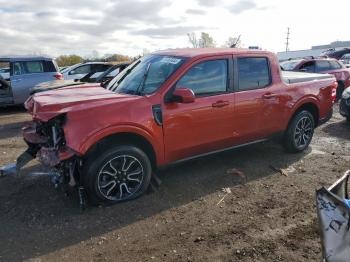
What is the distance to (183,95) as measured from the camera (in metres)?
4.69

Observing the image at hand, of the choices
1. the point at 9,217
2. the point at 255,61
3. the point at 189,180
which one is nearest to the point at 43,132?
the point at 9,217

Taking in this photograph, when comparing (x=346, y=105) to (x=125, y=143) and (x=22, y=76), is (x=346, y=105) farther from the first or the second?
(x=22, y=76)

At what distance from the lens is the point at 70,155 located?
171 inches

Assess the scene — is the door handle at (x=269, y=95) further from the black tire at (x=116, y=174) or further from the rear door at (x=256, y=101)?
the black tire at (x=116, y=174)

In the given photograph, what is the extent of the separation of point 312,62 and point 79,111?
36.6 feet

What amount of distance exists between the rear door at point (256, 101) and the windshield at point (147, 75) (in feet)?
3.46

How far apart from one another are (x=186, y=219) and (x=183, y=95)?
149cm

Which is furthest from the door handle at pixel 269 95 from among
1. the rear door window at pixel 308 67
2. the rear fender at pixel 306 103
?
the rear door window at pixel 308 67

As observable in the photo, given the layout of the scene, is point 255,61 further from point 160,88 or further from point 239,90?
point 160,88

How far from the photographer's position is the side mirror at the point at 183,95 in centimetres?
469

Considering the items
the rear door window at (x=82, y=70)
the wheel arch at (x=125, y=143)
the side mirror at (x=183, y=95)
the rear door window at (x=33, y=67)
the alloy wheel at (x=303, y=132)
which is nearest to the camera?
the wheel arch at (x=125, y=143)

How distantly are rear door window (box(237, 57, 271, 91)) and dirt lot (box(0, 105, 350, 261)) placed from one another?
1330 mm

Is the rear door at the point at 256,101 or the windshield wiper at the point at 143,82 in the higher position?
the windshield wiper at the point at 143,82

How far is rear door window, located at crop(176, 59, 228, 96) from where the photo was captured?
505 centimetres
